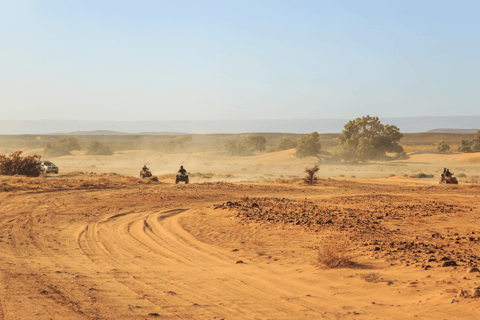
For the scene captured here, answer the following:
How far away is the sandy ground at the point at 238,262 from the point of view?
5766 mm

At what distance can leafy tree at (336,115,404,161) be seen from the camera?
64.6 metres

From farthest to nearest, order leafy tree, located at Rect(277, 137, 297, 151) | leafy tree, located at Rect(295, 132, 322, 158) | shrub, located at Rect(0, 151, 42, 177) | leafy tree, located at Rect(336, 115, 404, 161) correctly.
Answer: leafy tree, located at Rect(277, 137, 297, 151) < leafy tree, located at Rect(295, 132, 322, 158) < leafy tree, located at Rect(336, 115, 404, 161) < shrub, located at Rect(0, 151, 42, 177)

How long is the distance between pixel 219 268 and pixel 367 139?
60.4 meters

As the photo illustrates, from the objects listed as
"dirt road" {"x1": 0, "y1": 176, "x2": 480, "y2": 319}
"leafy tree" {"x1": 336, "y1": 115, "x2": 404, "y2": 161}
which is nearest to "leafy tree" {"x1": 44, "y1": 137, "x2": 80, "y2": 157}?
"leafy tree" {"x1": 336, "y1": 115, "x2": 404, "y2": 161}

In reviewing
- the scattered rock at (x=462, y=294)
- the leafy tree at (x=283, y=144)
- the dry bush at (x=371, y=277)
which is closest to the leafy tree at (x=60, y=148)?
the leafy tree at (x=283, y=144)

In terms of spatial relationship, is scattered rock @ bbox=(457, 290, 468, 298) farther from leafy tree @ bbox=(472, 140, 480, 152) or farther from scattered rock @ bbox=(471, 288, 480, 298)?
leafy tree @ bbox=(472, 140, 480, 152)

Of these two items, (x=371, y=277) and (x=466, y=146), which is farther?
(x=466, y=146)

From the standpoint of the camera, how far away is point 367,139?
64.2m

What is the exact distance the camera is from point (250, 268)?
8.31 meters

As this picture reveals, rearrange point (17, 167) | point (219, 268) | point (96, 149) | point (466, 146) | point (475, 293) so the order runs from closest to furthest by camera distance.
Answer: point (475, 293) < point (219, 268) < point (17, 167) < point (466, 146) < point (96, 149)

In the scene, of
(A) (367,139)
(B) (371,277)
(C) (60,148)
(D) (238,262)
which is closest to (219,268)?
(D) (238,262)

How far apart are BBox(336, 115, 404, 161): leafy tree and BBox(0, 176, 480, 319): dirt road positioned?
50.0m

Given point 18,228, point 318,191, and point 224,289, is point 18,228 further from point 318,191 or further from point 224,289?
point 318,191

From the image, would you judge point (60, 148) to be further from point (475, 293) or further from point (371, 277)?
point (475, 293)
